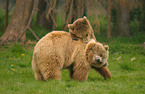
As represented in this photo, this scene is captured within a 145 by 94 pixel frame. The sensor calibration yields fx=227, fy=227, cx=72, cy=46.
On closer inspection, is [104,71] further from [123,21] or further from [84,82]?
A: [123,21]

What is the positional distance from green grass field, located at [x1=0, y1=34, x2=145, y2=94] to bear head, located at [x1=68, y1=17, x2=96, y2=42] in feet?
3.84

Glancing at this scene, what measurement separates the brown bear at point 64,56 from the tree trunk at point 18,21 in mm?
5940

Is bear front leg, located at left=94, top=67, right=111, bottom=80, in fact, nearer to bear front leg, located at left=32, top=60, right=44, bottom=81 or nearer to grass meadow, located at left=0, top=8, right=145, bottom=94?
grass meadow, located at left=0, top=8, right=145, bottom=94

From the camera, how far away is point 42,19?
51.9 feet

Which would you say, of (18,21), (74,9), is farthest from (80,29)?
(18,21)

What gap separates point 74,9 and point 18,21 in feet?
9.47

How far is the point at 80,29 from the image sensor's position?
5949 millimetres

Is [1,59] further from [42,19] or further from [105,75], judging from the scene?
[42,19]

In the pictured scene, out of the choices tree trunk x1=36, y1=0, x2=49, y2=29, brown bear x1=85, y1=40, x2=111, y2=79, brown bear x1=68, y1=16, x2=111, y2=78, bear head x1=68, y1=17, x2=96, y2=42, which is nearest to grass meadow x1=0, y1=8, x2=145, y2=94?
brown bear x1=85, y1=40, x2=111, y2=79

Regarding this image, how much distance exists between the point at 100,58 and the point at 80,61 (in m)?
0.52

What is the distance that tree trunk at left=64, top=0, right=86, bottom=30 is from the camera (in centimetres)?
1095

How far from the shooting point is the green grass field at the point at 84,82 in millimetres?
5172

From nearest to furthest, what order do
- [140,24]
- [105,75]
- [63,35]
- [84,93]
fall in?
[84,93] → [63,35] → [105,75] → [140,24]

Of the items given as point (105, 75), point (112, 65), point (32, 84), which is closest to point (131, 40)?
point (112, 65)
